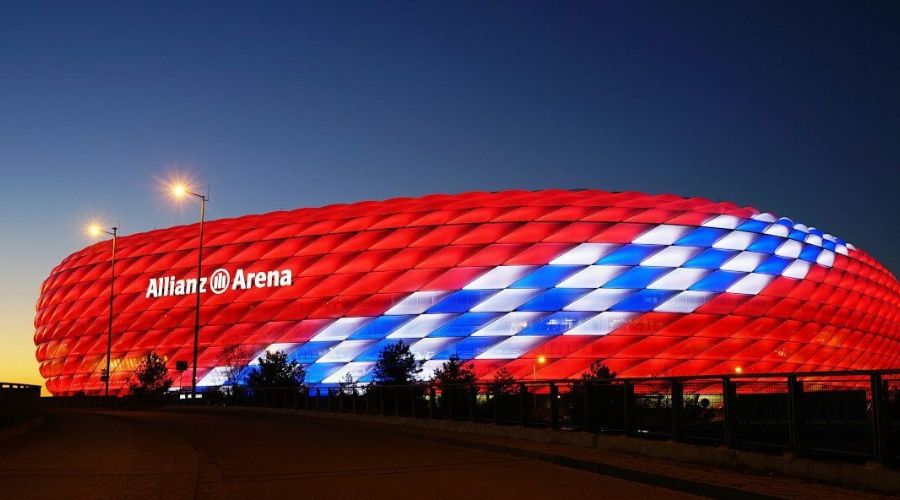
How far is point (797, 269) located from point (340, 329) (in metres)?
30.0

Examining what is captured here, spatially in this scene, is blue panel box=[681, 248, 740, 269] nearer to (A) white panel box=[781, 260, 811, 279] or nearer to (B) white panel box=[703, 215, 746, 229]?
(B) white panel box=[703, 215, 746, 229]

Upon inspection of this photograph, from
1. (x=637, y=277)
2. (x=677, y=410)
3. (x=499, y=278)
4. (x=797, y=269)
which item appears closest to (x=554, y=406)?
(x=677, y=410)

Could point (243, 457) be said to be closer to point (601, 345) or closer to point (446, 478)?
point (446, 478)

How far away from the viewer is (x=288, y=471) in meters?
13.8

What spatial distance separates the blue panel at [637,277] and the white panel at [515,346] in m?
5.33

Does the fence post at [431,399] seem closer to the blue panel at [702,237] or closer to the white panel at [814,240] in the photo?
the blue panel at [702,237]

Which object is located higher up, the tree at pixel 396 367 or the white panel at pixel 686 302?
the white panel at pixel 686 302

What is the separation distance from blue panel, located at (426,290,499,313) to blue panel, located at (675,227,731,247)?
12.3 m

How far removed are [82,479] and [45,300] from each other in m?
80.1

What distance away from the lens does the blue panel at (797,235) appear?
65000 millimetres

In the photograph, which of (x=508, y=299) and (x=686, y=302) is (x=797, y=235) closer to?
(x=686, y=302)

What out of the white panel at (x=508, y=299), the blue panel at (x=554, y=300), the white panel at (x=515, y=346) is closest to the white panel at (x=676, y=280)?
the blue panel at (x=554, y=300)

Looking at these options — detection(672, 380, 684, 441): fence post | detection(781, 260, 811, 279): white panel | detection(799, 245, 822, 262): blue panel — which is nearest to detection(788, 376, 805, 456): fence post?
detection(672, 380, 684, 441): fence post

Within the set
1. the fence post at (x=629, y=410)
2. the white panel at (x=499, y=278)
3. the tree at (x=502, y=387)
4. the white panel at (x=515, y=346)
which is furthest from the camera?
the white panel at (x=499, y=278)
